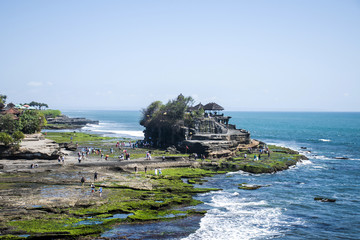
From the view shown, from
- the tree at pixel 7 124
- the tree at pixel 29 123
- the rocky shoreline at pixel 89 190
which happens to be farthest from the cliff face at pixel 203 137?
the tree at pixel 7 124

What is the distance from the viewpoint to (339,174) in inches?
2157

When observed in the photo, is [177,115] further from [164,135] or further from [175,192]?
[175,192]

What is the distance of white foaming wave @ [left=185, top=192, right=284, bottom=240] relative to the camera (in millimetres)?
28828

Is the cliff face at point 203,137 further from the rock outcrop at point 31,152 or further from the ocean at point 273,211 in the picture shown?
the rock outcrop at point 31,152

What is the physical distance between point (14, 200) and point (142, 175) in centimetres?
1946

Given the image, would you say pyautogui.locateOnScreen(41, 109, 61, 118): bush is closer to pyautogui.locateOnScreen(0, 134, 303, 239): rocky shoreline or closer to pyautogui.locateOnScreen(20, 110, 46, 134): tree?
pyautogui.locateOnScreen(20, 110, 46, 134): tree

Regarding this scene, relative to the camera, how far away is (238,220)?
32188mm

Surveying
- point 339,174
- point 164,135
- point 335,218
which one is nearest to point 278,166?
point 339,174

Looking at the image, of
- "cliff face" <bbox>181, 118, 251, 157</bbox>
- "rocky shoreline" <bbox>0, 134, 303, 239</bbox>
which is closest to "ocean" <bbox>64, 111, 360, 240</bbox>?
"rocky shoreline" <bbox>0, 134, 303, 239</bbox>

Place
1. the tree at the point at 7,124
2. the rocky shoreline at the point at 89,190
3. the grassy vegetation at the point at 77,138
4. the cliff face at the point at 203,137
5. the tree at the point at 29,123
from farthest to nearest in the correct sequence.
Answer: the grassy vegetation at the point at 77,138 < the tree at the point at 29,123 < the cliff face at the point at 203,137 < the tree at the point at 7,124 < the rocky shoreline at the point at 89,190

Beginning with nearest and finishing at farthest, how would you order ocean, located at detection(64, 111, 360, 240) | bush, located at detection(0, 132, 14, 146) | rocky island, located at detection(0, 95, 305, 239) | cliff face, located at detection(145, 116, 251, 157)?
ocean, located at detection(64, 111, 360, 240) → rocky island, located at detection(0, 95, 305, 239) → bush, located at detection(0, 132, 14, 146) → cliff face, located at detection(145, 116, 251, 157)

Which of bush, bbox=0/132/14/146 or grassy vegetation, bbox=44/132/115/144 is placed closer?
bush, bbox=0/132/14/146

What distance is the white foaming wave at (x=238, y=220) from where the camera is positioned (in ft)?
94.6

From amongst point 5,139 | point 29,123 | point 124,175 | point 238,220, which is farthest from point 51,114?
point 238,220
